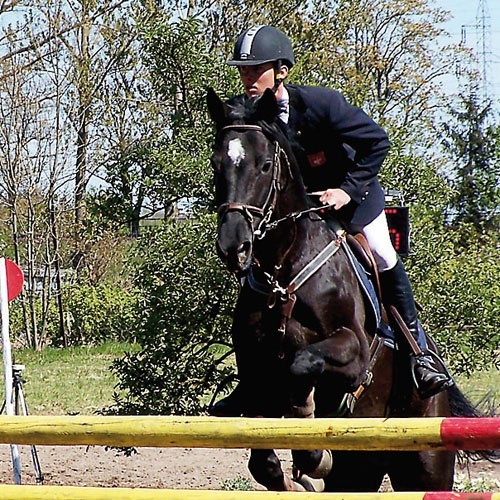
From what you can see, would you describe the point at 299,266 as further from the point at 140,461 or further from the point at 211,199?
the point at 140,461

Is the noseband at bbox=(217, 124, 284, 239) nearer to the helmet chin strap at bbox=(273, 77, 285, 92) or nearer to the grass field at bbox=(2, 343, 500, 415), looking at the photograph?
the helmet chin strap at bbox=(273, 77, 285, 92)

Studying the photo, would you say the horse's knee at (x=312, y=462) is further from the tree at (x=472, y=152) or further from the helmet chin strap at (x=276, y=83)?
the tree at (x=472, y=152)

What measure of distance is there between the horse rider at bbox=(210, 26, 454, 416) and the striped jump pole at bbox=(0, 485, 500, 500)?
1.36 m

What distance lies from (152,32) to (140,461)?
13.1ft

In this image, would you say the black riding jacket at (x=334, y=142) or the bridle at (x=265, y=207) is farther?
the black riding jacket at (x=334, y=142)

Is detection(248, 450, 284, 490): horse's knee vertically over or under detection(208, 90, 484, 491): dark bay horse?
under

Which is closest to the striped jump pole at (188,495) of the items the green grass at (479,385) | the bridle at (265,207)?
the bridle at (265,207)

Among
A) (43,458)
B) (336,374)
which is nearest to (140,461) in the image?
(43,458)

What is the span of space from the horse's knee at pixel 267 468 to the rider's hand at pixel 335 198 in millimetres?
1133

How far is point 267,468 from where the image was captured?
169 inches

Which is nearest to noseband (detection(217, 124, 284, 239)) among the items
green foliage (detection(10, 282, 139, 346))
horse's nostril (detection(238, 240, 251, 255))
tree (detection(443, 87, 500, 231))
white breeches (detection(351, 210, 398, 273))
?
horse's nostril (detection(238, 240, 251, 255))

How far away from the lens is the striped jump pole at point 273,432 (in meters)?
2.89

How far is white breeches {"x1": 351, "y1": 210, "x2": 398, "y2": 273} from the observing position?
498cm

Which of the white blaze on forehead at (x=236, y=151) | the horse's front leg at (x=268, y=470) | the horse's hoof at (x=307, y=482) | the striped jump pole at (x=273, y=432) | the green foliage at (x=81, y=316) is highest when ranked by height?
the white blaze on forehead at (x=236, y=151)
